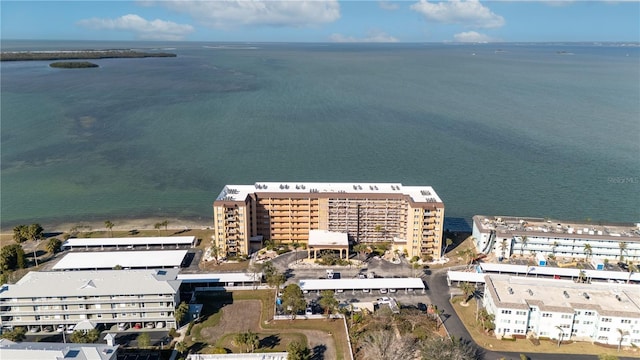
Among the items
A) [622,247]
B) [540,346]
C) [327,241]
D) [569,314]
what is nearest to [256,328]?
[327,241]

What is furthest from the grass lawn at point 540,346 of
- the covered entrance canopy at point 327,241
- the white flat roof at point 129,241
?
the white flat roof at point 129,241

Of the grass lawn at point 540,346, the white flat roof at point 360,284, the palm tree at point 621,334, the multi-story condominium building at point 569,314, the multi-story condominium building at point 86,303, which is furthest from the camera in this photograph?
the white flat roof at point 360,284

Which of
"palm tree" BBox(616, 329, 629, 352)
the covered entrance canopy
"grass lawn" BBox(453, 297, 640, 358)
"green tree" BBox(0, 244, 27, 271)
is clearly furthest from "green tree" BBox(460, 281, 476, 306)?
"green tree" BBox(0, 244, 27, 271)

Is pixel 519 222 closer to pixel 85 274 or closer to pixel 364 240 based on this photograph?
pixel 364 240

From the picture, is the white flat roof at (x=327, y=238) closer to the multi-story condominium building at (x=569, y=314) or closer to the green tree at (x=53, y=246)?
the multi-story condominium building at (x=569, y=314)

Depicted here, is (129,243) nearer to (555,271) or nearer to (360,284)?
(360,284)

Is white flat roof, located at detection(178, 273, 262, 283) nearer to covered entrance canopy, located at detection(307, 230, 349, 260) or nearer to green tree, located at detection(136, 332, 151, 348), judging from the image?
covered entrance canopy, located at detection(307, 230, 349, 260)

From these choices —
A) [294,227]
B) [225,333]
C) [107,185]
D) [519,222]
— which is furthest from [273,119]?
[225,333]
